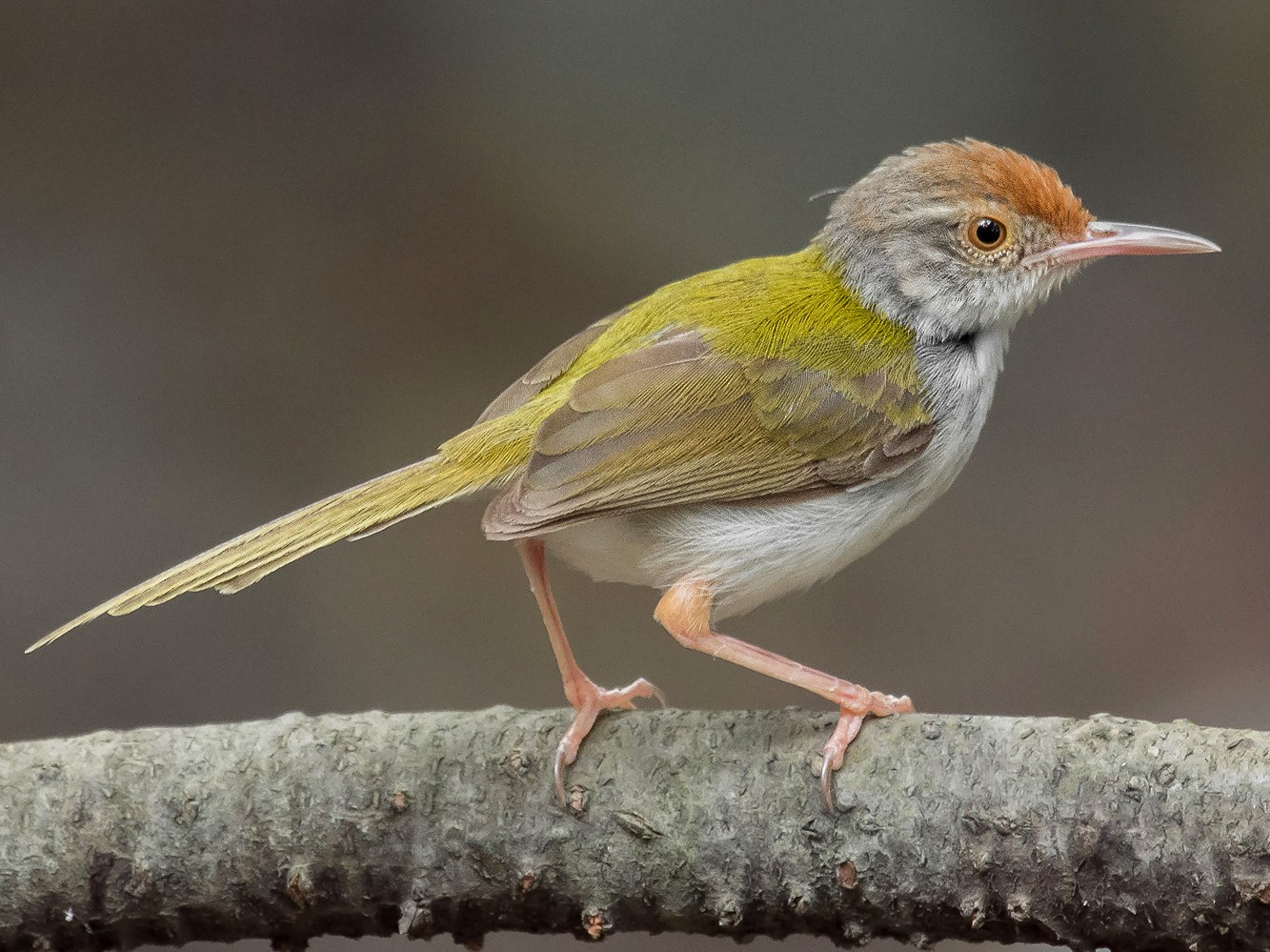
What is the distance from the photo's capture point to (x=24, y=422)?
5.49 meters

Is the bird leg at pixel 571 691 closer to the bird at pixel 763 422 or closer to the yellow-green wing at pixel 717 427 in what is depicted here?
the bird at pixel 763 422

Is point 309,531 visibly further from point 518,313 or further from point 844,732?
point 518,313

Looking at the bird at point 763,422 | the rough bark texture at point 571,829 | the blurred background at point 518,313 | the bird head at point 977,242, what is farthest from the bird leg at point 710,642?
the blurred background at point 518,313

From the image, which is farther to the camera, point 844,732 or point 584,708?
point 584,708

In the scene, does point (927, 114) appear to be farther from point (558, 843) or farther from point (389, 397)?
point (558, 843)

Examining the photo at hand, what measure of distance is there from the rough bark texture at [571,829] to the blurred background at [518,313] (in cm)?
281

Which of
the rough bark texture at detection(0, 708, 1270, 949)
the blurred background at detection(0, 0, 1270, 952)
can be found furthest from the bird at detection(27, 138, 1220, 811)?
the blurred background at detection(0, 0, 1270, 952)

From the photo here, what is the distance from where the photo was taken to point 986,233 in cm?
331

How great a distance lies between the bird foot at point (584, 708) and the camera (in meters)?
2.69

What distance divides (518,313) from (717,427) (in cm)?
302

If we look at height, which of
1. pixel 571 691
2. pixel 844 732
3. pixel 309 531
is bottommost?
pixel 844 732

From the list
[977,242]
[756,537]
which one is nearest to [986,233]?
[977,242]

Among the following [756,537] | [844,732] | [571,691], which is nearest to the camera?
[844,732]

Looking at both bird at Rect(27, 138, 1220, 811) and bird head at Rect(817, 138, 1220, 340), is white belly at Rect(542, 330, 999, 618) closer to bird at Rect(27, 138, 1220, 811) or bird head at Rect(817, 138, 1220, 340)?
bird at Rect(27, 138, 1220, 811)
